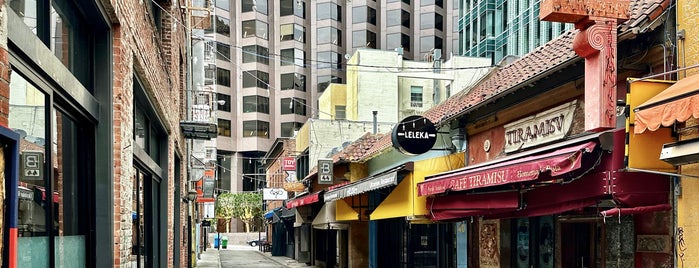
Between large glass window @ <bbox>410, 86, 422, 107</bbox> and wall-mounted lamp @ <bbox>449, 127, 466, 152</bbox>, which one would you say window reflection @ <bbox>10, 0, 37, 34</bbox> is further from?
large glass window @ <bbox>410, 86, 422, 107</bbox>

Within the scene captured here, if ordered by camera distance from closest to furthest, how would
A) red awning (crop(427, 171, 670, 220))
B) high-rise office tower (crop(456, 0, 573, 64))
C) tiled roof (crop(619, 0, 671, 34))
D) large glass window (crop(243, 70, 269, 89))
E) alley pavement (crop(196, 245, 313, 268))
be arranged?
red awning (crop(427, 171, 670, 220))
tiled roof (crop(619, 0, 671, 34))
alley pavement (crop(196, 245, 313, 268))
high-rise office tower (crop(456, 0, 573, 64))
large glass window (crop(243, 70, 269, 89))

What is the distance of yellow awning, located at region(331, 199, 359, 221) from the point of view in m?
19.1

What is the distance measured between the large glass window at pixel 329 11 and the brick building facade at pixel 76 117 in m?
66.1

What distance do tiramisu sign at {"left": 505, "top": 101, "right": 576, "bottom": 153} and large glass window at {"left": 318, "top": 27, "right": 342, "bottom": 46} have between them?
63793mm

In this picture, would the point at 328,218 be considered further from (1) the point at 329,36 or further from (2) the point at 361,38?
(1) the point at 329,36

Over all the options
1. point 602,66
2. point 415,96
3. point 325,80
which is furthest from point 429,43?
point 602,66

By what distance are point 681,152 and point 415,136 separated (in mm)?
7262

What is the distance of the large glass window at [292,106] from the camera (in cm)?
7438

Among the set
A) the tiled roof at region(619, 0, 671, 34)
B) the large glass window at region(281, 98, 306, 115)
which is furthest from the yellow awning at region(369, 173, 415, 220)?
the large glass window at region(281, 98, 306, 115)

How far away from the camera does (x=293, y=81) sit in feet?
247

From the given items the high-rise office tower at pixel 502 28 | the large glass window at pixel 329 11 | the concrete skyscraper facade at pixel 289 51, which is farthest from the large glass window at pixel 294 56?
the high-rise office tower at pixel 502 28

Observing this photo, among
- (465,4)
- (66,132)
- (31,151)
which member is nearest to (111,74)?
(66,132)

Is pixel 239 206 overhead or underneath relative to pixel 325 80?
underneath

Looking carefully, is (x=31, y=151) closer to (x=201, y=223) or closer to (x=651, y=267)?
(x=651, y=267)
